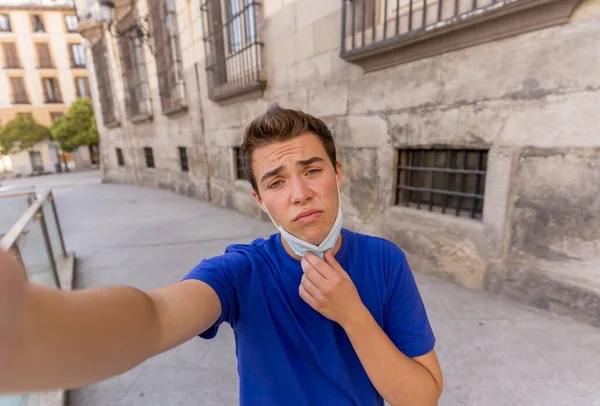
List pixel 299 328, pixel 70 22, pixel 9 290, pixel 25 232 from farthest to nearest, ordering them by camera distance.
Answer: pixel 70 22, pixel 25 232, pixel 299 328, pixel 9 290

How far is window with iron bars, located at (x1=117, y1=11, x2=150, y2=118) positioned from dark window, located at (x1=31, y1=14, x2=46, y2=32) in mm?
25076

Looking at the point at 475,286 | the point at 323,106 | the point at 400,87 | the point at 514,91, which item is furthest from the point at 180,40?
the point at 475,286

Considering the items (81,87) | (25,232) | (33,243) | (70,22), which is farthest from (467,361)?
(70,22)

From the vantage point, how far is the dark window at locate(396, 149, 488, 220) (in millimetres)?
3104

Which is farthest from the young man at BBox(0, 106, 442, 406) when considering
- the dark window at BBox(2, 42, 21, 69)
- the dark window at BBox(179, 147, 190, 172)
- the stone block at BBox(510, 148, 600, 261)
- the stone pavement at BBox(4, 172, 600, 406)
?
the dark window at BBox(2, 42, 21, 69)

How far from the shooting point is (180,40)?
7.77m

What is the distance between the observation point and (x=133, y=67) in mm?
10703

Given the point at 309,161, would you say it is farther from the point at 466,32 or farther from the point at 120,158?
the point at 120,158

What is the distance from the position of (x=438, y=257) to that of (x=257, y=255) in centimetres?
288

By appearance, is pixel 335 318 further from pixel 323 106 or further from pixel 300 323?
pixel 323 106

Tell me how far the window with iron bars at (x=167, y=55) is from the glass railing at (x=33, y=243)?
4.71 meters

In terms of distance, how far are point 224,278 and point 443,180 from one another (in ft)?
10.1

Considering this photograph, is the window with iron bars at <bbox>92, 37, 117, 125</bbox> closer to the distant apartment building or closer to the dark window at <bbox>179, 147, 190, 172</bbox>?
the dark window at <bbox>179, 147, 190, 172</bbox>

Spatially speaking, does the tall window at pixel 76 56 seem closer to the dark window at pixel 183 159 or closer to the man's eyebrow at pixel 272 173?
the dark window at pixel 183 159
